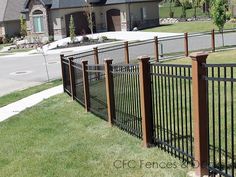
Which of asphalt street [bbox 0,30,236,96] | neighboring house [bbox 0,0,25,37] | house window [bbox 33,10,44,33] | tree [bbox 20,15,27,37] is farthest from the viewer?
neighboring house [bbox 0,0,25,37]

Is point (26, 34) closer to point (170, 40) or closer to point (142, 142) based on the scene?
point (170, 40)

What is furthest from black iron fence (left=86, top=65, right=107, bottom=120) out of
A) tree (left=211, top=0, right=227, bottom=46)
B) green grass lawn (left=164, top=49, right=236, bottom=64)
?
tree (left=211, top=0, right=227, bottom=46)

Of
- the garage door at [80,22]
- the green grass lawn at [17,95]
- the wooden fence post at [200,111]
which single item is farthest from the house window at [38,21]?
the wooden fence post at [200,111]

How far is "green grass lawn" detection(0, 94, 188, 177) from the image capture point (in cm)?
708

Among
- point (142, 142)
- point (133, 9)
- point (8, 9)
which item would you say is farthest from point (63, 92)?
point (8, 9)

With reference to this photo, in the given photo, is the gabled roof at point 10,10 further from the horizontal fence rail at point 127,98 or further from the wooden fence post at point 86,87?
the horizontal fence rail at point 127,98

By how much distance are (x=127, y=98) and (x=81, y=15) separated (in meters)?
46.0

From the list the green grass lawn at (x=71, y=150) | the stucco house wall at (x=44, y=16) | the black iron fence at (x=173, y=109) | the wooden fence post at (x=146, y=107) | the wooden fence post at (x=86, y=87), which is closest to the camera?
the black iron fence at (x=173, y=109)

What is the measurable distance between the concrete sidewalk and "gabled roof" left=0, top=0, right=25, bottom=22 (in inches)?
1757

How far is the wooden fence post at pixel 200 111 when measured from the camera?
609 cm

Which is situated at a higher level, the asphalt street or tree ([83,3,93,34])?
tree ([83,3,93,34])

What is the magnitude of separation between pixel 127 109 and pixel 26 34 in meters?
48.5

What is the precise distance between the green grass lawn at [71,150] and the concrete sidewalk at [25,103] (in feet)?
4.64

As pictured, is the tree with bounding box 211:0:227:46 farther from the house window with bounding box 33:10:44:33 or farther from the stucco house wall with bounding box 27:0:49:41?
the house window with bounding box 33:10:44:33
